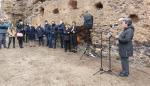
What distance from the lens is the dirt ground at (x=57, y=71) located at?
33.3 feet

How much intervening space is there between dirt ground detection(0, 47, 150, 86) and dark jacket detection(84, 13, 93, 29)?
4.76 feet

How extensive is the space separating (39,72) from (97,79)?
203 centimetres

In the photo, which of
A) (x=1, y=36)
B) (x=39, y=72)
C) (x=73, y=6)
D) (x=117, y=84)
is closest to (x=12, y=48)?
(x=1, y=36)

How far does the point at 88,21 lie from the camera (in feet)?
47.4

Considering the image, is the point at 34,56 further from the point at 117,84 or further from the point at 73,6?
the point at 117,84

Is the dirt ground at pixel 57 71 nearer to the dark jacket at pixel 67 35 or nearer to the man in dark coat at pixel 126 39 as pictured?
the dark jacket at pixel 67 35

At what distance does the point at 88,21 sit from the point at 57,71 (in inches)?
154

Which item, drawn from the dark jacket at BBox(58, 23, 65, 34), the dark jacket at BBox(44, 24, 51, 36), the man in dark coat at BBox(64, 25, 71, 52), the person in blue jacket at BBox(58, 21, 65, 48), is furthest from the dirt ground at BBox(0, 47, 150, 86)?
the dark jacket at BBox(44, 24, 51, 36)

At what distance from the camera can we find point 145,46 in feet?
41.8

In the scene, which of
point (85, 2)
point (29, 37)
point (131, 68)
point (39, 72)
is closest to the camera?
point (39, 72)

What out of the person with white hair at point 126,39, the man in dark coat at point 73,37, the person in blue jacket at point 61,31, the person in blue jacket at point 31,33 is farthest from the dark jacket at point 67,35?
the person with white hair at point 126,39

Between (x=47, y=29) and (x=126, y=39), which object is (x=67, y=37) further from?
(x=126, y=39)

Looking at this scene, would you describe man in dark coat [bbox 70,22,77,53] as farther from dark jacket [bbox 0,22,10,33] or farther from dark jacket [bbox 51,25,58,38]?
dark jacket [bbox 0,22,10,33]

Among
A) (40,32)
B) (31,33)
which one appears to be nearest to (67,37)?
(40,32)
